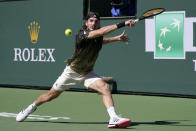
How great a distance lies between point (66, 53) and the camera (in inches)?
406

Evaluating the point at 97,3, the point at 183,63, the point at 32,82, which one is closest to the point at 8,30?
the point at 32,82

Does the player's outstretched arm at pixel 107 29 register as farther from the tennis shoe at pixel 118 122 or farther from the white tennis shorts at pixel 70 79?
the tennis shoe at pixel 118 122

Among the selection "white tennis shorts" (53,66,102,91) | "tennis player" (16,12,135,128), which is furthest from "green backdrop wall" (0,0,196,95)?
"white tennis shorts" (53,66,102,91)

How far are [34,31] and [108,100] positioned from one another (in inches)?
211

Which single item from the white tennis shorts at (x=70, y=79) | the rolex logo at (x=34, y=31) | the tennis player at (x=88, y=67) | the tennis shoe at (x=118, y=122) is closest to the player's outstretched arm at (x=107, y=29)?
the tennis player at (x=88, y=67)

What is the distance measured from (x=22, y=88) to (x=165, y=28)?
3.78 metres

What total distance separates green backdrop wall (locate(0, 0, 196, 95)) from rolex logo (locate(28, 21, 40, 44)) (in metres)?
0.09

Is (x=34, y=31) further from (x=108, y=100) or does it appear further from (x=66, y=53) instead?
(x=108, y=100)

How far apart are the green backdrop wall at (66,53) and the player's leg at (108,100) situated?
10.8 ft

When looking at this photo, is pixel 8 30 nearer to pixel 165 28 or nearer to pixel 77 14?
pixel 77 14

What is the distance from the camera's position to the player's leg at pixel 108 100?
5585mm

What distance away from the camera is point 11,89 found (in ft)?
35.2

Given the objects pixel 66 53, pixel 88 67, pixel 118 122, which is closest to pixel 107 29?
pixel 88 67

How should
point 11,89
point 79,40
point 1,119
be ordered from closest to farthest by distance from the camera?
point 79,40 < point 1,119 < point 11,89
